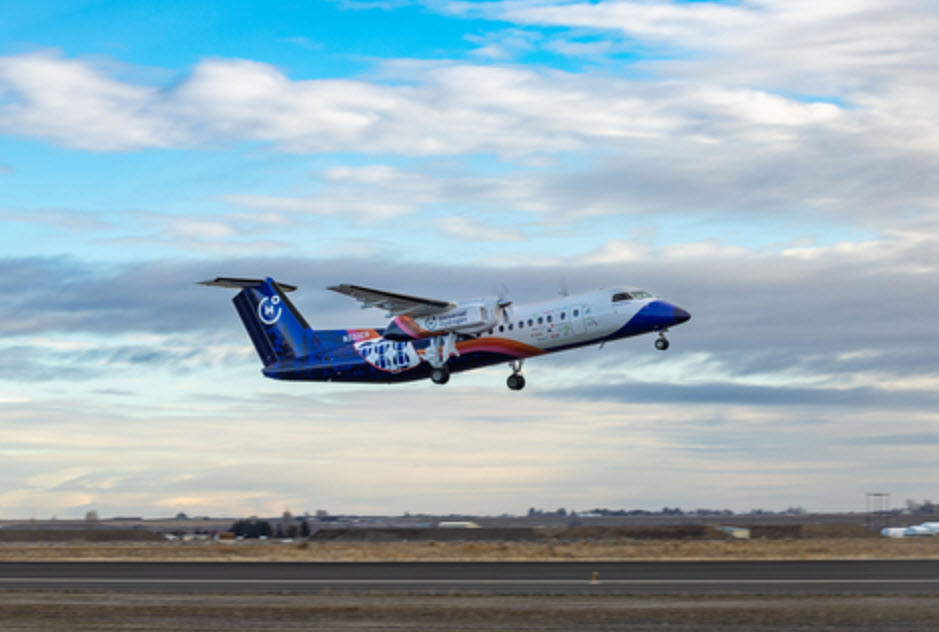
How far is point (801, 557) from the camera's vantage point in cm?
4716

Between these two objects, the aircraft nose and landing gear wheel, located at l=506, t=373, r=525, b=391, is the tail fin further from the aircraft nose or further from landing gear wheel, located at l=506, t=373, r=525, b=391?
the aircraft nose

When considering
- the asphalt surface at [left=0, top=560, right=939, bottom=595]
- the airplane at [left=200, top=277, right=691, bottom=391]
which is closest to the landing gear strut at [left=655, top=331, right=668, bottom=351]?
the airplane at [left=200, top=277, right=691, bottom=391]

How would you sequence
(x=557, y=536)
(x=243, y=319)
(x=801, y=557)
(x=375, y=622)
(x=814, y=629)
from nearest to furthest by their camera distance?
1. (x=814, y=629)
2. (x=375, y=622)
3. (x=801, y=557)
4. (x=243, y=319)
5. (x=557, y=536)

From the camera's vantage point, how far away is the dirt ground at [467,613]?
23.0m

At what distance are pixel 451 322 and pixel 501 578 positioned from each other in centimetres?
2154

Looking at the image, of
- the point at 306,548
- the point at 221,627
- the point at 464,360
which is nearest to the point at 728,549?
the point at 464,360

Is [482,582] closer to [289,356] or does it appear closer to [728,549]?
[728,549]

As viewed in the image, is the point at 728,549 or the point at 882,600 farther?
the point at 728,549

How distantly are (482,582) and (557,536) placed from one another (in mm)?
54152

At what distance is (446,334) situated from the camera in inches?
2173

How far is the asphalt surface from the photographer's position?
3064 centimetres

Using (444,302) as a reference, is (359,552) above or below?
below

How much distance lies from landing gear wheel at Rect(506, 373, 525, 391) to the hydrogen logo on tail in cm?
1759

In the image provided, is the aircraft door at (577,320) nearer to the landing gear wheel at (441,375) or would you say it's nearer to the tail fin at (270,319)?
the landing gear wheel at (441,375)
